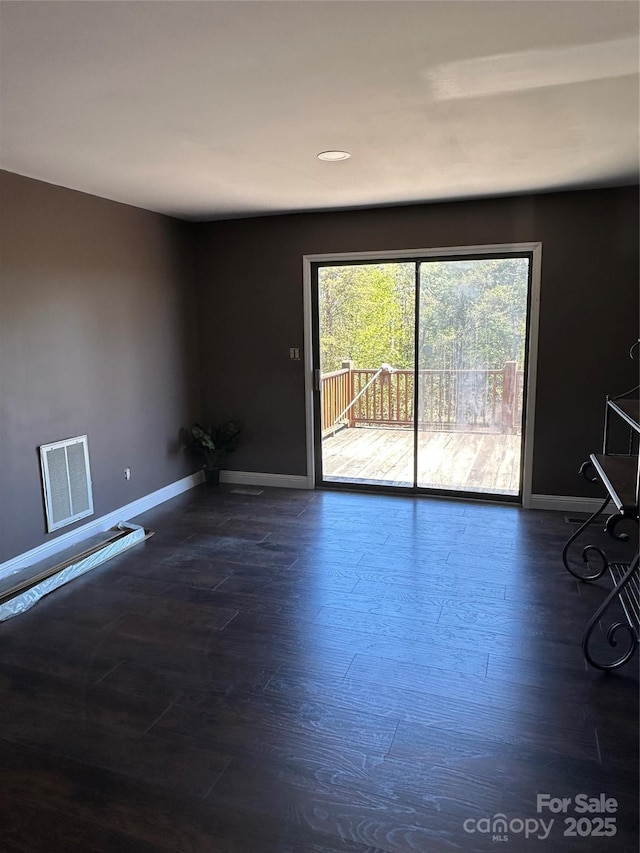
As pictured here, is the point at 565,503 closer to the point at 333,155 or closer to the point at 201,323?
the point at 333,155

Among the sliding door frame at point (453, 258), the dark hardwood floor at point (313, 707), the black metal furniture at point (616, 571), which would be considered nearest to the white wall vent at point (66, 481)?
the dark hardwood floor at point (313, 707)

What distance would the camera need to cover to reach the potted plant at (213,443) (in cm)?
532

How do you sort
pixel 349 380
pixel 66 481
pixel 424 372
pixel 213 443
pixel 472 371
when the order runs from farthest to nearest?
pixel 213 443, pixel 349 380, pixel 424 372, pixel 472 371, pixel 66 481

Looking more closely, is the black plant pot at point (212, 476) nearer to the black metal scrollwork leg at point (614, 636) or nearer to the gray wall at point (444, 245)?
the gray wall at point (444, 245)

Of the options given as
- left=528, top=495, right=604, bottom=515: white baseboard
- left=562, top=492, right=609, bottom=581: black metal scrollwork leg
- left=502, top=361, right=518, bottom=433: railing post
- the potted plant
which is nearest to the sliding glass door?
left=502, top=361, right=518, bottom=433: railing post

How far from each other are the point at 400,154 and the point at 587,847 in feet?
10.2

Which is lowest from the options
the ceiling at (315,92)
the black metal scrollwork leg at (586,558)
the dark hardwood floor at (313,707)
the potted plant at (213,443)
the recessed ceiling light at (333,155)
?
the dark hardwood floor at (313,707)

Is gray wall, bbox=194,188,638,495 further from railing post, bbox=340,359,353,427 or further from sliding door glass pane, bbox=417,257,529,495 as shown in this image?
A: railing post, bbox=340,359,353,427

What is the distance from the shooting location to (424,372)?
16.1 ft

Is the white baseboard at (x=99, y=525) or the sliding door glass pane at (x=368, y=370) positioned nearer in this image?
the white baseboard at (x=99, y=525)

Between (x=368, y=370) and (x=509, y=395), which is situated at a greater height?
(x=368, y=370)

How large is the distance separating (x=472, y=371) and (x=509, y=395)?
13.8 inches

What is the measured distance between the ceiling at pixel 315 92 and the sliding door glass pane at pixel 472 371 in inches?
37.4

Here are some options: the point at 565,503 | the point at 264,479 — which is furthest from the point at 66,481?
the point at 565,503
